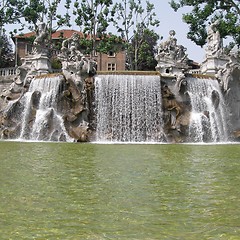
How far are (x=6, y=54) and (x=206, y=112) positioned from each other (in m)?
37.6

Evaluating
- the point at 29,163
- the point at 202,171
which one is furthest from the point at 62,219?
the point at 29,163

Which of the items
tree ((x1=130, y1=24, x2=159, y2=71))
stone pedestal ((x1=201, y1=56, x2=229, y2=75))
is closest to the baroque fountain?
stone pedestal ((x1=201, y1=56, x2=229, y2=75))

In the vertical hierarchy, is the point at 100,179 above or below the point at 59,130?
below

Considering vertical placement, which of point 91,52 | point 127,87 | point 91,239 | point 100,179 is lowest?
point 91,239

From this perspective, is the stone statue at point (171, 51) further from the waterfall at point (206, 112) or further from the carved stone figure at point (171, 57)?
the waterfall at point (206, 112)

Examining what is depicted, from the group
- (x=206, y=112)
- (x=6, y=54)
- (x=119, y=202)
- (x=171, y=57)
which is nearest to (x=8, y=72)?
(x=171, y=57)

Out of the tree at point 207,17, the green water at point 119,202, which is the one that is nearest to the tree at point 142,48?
the tree at point 207,17

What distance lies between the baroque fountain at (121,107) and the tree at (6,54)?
2626cm

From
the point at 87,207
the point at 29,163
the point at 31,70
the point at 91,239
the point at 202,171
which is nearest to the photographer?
the point at 91,239

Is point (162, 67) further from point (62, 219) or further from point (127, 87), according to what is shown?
point (62, 219)

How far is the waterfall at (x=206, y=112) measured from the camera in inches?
1038

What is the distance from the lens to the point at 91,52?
4681 centimetres

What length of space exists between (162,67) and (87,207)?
2354 cm

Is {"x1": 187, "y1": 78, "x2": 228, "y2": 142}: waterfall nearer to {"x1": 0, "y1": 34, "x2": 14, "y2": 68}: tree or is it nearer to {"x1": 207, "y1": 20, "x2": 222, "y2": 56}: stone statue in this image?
{"x1": 207, "y1": 20, "x2": 222, "y2": 56}: stone statue
